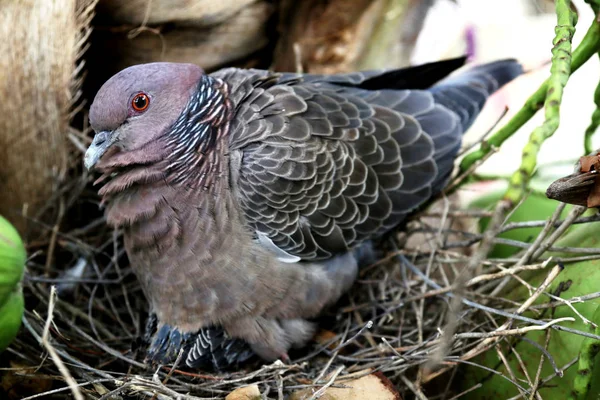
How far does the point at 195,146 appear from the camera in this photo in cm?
154

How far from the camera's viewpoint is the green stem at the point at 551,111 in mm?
1009

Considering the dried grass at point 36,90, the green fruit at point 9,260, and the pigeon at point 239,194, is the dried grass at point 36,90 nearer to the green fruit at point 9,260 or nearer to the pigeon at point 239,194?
the pigeon at point 239,194

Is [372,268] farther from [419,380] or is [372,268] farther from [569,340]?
[569,340]

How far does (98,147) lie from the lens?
4.77 ft

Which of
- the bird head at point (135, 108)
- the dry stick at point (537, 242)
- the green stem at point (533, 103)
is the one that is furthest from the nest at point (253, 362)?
the bird head at point (135, 108)

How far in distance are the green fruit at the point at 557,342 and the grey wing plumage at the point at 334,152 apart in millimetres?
477

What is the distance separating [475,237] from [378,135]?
442 millimetres

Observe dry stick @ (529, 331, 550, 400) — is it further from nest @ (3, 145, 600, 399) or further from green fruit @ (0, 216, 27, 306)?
green fruit @ (0, 216, 27, 306)

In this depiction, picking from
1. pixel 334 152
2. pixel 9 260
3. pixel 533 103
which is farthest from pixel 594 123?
pixel 9 260

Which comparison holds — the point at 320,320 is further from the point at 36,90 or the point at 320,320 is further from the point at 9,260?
the point at 36,90

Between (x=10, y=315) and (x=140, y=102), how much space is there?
23.2 inches

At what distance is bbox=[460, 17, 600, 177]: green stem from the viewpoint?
60.2 inches

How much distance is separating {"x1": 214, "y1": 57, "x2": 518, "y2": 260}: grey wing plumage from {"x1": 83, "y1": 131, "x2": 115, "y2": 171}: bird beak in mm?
326

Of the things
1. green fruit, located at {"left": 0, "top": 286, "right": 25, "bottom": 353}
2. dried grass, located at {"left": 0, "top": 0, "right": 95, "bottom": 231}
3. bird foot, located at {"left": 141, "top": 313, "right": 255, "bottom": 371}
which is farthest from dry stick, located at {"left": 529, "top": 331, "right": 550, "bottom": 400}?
dried grass, located at {"left": 0, "top": 0, "right": 95, "bottom": 231}
